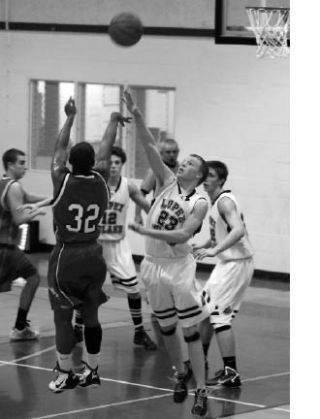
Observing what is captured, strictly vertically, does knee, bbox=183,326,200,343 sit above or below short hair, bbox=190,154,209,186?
below

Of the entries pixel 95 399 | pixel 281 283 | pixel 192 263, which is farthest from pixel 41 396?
pixel 281 283

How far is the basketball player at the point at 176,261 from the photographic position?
7101 mm

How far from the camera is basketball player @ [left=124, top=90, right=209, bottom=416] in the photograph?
23.3ft

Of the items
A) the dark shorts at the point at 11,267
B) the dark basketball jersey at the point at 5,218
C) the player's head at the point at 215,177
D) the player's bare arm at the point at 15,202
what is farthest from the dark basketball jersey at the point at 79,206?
the dark shorts at the point at 11,267

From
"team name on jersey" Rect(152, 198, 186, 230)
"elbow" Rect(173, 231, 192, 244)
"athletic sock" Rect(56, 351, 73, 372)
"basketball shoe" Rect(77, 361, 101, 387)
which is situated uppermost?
"team name on jersey" Rect(152, 198, 186, 230)

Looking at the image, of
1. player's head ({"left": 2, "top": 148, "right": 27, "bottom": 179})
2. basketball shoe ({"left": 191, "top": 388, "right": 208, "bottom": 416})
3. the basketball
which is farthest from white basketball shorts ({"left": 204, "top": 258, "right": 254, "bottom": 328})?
player's head ({"left": 2, "top": 148, "right": 27, "bottom": 179})

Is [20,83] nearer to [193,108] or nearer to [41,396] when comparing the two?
[193,108]

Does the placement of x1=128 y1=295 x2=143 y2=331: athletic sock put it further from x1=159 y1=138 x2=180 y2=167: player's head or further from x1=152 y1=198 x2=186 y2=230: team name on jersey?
x1=152 y1=198 x2=186 y2=230: team name on jersey

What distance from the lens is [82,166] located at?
22.2 ft

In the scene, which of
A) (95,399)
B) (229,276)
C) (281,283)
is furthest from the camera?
(281,283)

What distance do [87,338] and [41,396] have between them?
2.51 feet

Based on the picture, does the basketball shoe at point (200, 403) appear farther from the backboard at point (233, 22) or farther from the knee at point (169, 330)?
the backboard at point (233, 22)

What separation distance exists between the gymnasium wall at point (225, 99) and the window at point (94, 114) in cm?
25

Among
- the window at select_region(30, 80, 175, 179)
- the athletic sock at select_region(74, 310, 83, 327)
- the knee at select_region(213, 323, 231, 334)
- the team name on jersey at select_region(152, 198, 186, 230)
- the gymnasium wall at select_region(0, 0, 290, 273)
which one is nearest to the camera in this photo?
the team name on jersey at select_region(152, 198, 186, 230)
